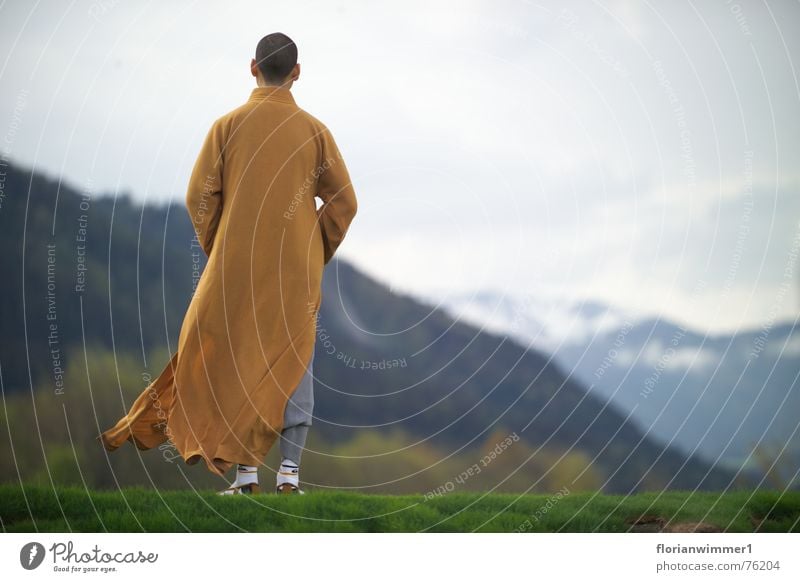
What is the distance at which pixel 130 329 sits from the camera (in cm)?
806

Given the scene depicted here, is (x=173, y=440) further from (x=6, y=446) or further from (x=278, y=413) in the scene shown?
(x=6, y=446)

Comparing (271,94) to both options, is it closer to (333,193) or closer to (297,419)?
(333,193)

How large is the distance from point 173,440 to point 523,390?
116 inches

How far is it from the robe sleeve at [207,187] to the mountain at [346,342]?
3.93ft

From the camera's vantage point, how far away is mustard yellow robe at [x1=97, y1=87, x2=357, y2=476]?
22.6 ft

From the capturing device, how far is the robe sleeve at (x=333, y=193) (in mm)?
7234

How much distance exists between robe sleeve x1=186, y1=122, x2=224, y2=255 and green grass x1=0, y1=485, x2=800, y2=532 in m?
1.64

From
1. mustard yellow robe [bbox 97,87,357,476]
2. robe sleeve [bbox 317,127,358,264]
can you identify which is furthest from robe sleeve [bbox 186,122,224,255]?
robe sleeve [bbox 317,127,358,264]


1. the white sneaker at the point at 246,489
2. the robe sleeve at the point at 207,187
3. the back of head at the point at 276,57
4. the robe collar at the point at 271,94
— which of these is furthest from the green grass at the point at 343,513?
the back of head at the point at 276,57

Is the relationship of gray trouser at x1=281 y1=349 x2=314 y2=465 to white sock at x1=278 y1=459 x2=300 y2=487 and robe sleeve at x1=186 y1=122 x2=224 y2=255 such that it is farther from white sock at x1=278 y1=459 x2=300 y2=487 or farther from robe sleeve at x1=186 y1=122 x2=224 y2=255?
robe sleeve at x1=186 y1=122 x2=224 y2=255

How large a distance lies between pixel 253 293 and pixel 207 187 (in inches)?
28.1

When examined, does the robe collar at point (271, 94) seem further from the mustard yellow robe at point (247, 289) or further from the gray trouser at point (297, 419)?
the gray trouser at point (297, 419)
